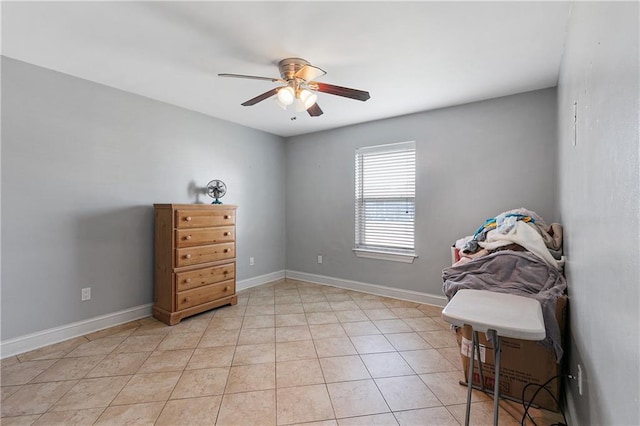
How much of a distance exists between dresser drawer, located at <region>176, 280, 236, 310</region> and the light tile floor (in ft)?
0.58

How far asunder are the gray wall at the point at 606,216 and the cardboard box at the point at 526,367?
180 mm

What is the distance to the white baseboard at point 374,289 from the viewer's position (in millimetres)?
3496

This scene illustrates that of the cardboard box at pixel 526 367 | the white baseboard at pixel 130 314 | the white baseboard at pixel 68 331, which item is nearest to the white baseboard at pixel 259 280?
the white baseboard at pixel 130 314

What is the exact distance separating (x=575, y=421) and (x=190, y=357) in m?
2.50

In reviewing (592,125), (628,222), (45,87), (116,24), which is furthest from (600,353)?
(45,87)

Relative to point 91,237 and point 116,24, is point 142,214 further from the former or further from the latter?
point 116,24

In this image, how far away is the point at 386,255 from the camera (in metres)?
3.86

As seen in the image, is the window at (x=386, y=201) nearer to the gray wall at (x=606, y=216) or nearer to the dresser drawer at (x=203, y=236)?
the dresser drawer at (x=203, y=236)

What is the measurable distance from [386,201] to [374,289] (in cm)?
122

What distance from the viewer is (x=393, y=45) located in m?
2.10

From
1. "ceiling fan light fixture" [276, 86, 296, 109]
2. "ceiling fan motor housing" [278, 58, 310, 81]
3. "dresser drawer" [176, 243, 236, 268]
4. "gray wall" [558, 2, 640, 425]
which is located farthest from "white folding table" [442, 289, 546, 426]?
"dresser drawer" [176, 243, 236, 268]

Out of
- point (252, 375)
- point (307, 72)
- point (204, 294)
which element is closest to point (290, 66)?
point (307, 72)

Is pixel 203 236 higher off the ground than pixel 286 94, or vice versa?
pixel 286 94

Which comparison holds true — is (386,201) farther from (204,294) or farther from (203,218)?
(204,294)
